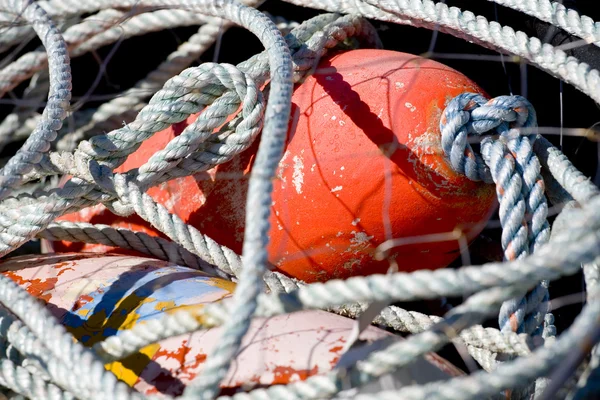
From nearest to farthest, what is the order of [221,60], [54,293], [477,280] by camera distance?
[477,280]
[54,293]
[221,60]

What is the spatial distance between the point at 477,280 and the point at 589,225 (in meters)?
0.14

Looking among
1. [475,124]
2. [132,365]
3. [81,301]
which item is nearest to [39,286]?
[81,301]

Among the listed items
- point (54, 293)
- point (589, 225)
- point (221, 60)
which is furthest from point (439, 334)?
point (221, 60)

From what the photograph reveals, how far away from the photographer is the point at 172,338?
2.63 feet

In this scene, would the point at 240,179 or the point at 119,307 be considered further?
the point at 240,179

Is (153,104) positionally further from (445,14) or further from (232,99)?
(445,14)

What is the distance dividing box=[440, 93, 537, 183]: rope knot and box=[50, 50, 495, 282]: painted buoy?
3 cm

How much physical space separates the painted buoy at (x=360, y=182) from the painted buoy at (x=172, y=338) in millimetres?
125

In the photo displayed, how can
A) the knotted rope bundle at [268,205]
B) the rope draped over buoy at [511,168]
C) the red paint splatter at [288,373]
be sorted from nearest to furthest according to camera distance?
1. the knotted rope bundle at [268,205]
2. the red paint splatter at [288,373]
3. the rope draped over buoy at [511,168]

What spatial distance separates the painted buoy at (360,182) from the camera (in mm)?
940

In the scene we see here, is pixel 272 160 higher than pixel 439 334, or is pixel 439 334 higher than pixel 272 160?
pixel 272 160

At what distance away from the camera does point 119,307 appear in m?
0.87

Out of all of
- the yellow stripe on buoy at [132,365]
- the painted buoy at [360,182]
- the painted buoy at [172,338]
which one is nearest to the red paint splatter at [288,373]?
the painted buoy at [172,338]

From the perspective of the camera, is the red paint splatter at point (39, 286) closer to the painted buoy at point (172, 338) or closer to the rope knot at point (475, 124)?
the painted buoy at point (172, 338)
